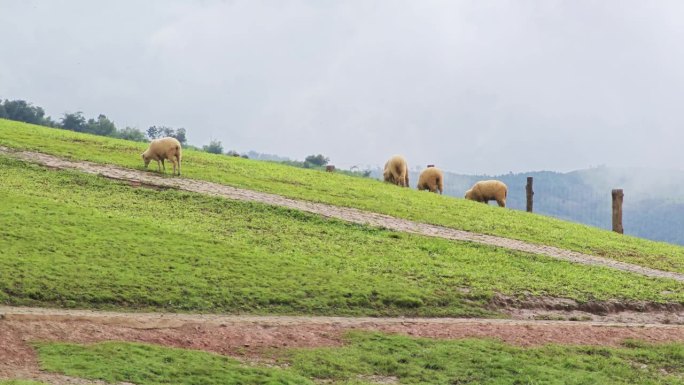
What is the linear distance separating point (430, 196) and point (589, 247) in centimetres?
947

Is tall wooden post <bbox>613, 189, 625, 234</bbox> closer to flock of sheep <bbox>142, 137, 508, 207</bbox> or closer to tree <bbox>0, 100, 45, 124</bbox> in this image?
flock of sheep <bbox>142, 137, 508, 207</bbox>

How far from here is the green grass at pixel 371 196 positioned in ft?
108

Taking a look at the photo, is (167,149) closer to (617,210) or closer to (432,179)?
(432,179)

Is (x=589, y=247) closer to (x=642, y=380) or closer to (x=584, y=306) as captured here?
(x=584, y=306)

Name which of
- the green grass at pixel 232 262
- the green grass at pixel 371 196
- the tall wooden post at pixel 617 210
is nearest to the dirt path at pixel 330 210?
the green grass at pixel 371 196

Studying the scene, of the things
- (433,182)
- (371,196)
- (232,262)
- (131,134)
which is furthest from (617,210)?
(131,134)

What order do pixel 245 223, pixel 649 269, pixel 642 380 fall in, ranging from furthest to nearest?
pixel 649 269 < pixel 245 223 < pixel 642 380

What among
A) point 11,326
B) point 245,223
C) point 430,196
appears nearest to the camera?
point 11,326

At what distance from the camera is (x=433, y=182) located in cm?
4859

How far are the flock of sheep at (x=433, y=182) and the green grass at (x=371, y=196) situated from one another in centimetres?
290

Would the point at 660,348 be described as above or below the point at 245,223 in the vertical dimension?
below

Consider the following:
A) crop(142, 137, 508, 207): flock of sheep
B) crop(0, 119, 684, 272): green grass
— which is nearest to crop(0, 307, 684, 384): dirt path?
crop(0, 119, 684, 272): green grass

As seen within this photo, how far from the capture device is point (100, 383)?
42.4 feet

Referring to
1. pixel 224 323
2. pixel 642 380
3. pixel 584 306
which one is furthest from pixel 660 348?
pixel 224 323
